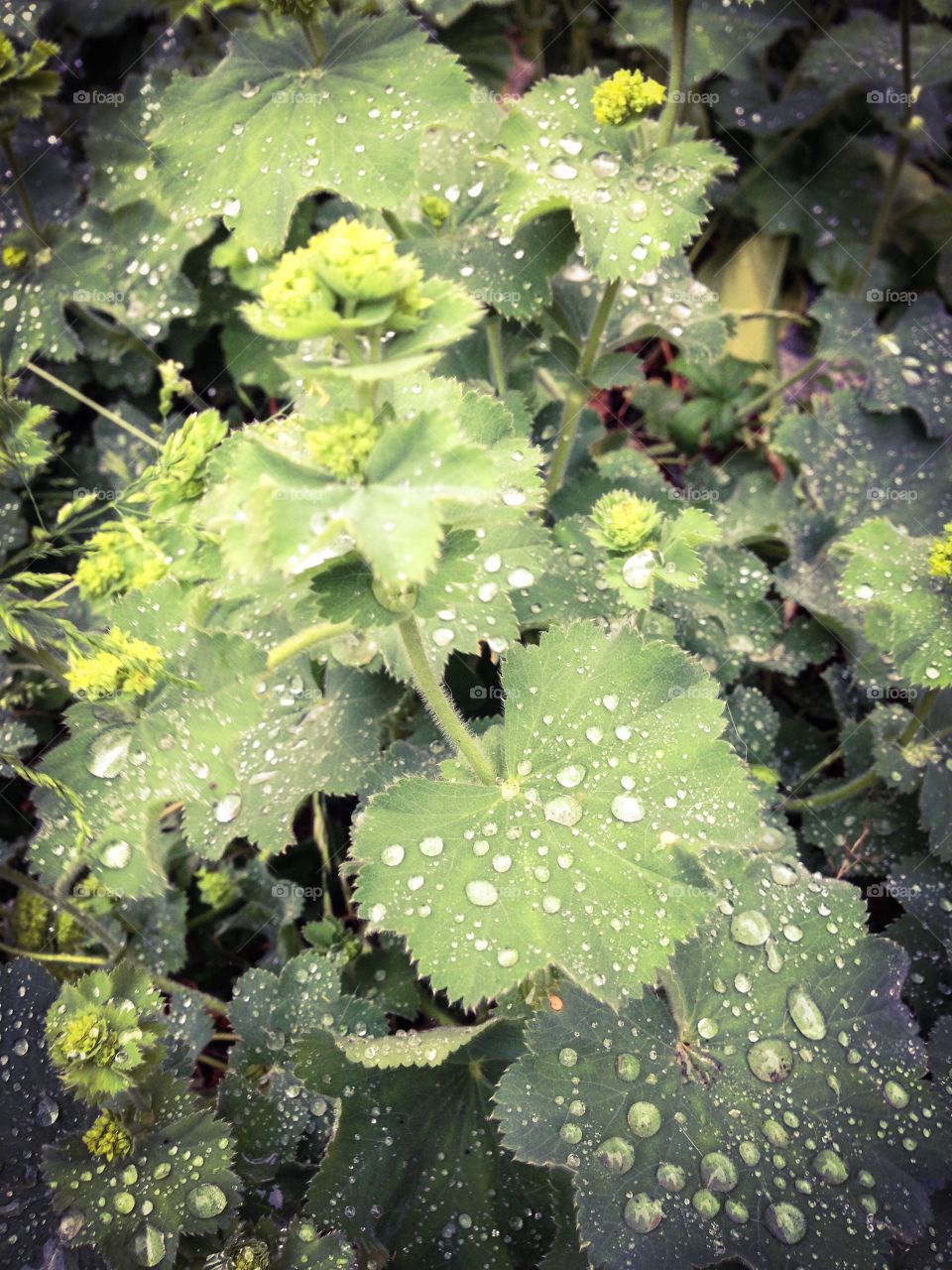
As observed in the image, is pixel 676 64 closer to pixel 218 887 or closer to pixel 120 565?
pixel 120 565

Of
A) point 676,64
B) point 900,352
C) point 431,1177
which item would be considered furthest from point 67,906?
point 900,352

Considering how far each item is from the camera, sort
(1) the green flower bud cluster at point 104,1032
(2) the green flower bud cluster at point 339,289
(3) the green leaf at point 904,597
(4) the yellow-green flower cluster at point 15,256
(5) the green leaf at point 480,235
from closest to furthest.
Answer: (2) the green flower bud cluster at point 339,289, (1) the green flower bud cluster at point 104,1032, (3) the green leaf at point 904,597, (5) the green leaf at point 480,235, (4) the yellow-green flower cluster at point 15,256

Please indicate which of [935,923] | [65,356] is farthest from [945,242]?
[65,356]

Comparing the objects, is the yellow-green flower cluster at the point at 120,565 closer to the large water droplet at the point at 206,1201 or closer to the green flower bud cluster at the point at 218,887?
the green flower bud cluster at the point at 218,887

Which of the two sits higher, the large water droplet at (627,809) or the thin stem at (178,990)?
the large water droplet at (627,809)

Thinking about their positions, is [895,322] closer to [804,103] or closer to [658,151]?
[804,103]

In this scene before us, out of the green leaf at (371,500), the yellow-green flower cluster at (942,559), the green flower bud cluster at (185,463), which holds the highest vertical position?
the green leaf at (371,500)

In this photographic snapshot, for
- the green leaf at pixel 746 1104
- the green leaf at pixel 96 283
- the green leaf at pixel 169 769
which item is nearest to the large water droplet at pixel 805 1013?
the green leaf at pixel 746 1104
